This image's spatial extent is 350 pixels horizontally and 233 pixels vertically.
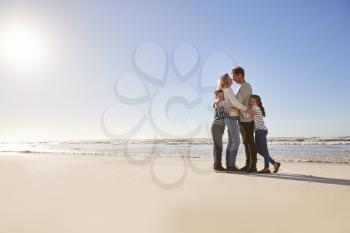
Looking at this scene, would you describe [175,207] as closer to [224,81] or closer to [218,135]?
[218,135]

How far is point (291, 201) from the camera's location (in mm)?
3145

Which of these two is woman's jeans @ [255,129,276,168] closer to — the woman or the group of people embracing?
the group of people embracing

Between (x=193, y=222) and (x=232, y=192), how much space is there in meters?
1.32

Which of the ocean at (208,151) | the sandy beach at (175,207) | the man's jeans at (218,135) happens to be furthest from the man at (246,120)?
the ocean at (208,151)

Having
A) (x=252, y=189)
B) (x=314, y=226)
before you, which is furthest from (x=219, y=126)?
(x=314, y=226)

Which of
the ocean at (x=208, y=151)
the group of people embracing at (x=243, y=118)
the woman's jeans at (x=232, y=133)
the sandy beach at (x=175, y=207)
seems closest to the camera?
the sandy beach at (x=175, y=207)

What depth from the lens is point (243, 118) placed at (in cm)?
590

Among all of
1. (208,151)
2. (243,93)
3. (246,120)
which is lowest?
(208,151)

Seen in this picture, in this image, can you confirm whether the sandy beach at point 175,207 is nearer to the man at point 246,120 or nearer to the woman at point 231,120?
the man at point 246,120

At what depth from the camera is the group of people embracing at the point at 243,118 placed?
5832 mm

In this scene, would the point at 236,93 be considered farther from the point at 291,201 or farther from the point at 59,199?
the point at 59,199

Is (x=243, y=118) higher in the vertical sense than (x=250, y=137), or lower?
higher

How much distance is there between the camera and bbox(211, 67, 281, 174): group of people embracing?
5.83 meters

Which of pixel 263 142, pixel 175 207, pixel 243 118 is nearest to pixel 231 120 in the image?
pixel 243 118
